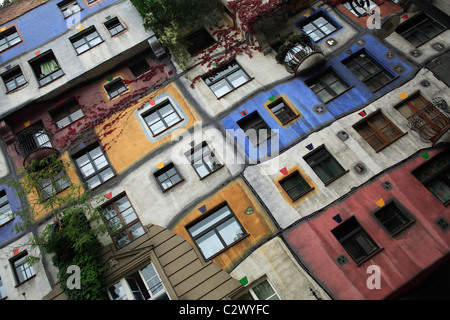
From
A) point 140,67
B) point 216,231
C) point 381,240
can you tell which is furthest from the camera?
point 140,67

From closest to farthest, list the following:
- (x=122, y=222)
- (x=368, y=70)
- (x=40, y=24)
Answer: (x=122, y=222) → (x=368, y=70) → (x=40, y=24)

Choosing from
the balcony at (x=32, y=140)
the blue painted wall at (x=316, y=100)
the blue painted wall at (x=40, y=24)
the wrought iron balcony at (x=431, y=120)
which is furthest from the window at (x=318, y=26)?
the balcony at (x=32, y=140)

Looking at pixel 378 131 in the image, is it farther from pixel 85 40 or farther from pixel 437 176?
pixel 85 40

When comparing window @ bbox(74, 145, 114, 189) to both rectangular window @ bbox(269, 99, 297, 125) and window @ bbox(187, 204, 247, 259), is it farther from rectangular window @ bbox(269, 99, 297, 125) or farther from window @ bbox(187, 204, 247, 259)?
rectangular window @ bbox(269, 99, 297, 125)

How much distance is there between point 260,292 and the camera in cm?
1131

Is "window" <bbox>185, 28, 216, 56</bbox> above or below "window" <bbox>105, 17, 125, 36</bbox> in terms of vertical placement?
below

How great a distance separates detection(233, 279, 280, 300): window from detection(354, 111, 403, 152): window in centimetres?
669

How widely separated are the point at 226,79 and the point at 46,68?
1020cm

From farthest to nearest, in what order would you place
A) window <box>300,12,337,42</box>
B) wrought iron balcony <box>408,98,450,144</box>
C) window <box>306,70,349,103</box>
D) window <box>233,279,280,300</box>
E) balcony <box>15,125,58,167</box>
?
window <box>300,12,337,42</box> → balcony <box>15,125,58,167</box> → window <box>306,70,349,103</box> → wrought iron balcony <box>408,98,450,144</box> → window <box>233,279,280,300</box>

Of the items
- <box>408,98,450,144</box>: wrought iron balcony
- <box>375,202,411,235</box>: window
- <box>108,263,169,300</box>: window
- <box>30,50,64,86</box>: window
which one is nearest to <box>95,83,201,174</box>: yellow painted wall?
<box>30,50,64,86</box>: window

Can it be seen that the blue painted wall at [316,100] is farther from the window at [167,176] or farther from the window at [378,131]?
the window at [167,176]

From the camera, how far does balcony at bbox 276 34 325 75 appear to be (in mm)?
14203

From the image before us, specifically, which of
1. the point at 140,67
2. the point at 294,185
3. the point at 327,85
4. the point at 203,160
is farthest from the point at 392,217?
the point at 140,67

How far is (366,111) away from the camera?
43.7 feet
